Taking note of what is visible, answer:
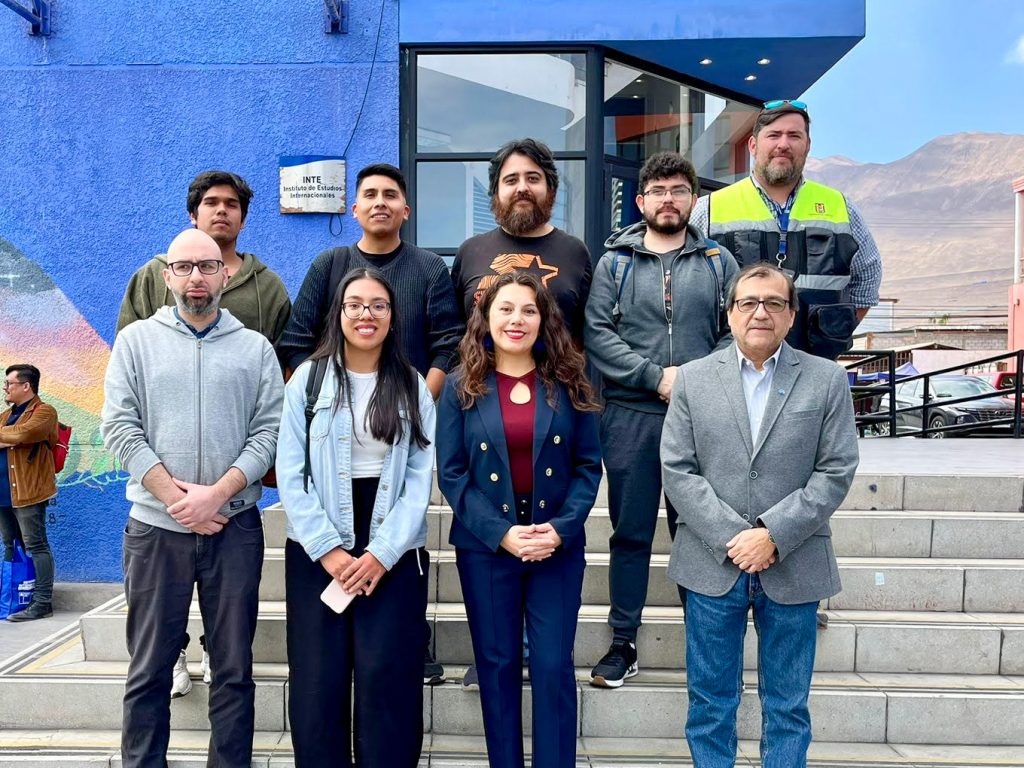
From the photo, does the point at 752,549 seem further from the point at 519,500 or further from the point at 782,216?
the point at 782,216

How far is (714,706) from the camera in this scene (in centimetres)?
265

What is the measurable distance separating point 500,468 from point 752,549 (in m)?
0.95

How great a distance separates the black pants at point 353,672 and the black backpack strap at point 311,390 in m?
0.27

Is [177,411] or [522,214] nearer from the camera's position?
[177,411]

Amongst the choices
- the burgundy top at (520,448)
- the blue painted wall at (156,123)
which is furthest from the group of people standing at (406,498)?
the blue painted wall at (156,123)

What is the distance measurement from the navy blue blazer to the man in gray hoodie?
764 millimetres

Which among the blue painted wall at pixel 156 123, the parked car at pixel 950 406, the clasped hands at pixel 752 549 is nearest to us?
the clasped hands at pixel 752 549

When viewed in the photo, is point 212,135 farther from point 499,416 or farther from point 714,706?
point 714,706

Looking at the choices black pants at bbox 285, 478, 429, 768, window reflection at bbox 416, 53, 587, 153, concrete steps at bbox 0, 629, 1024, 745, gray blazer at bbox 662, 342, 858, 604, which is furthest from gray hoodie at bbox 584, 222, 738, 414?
window reflection at bbox 416, 53, 587, 153

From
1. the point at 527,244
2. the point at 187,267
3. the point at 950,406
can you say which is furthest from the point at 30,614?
the point at 950,406

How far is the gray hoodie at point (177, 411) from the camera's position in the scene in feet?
8.96

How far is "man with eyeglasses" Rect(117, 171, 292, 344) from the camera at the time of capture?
128 inches

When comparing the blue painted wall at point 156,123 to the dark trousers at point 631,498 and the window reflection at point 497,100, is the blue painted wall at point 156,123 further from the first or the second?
the dark trousers at point 631,498

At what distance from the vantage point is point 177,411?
2764 mm
